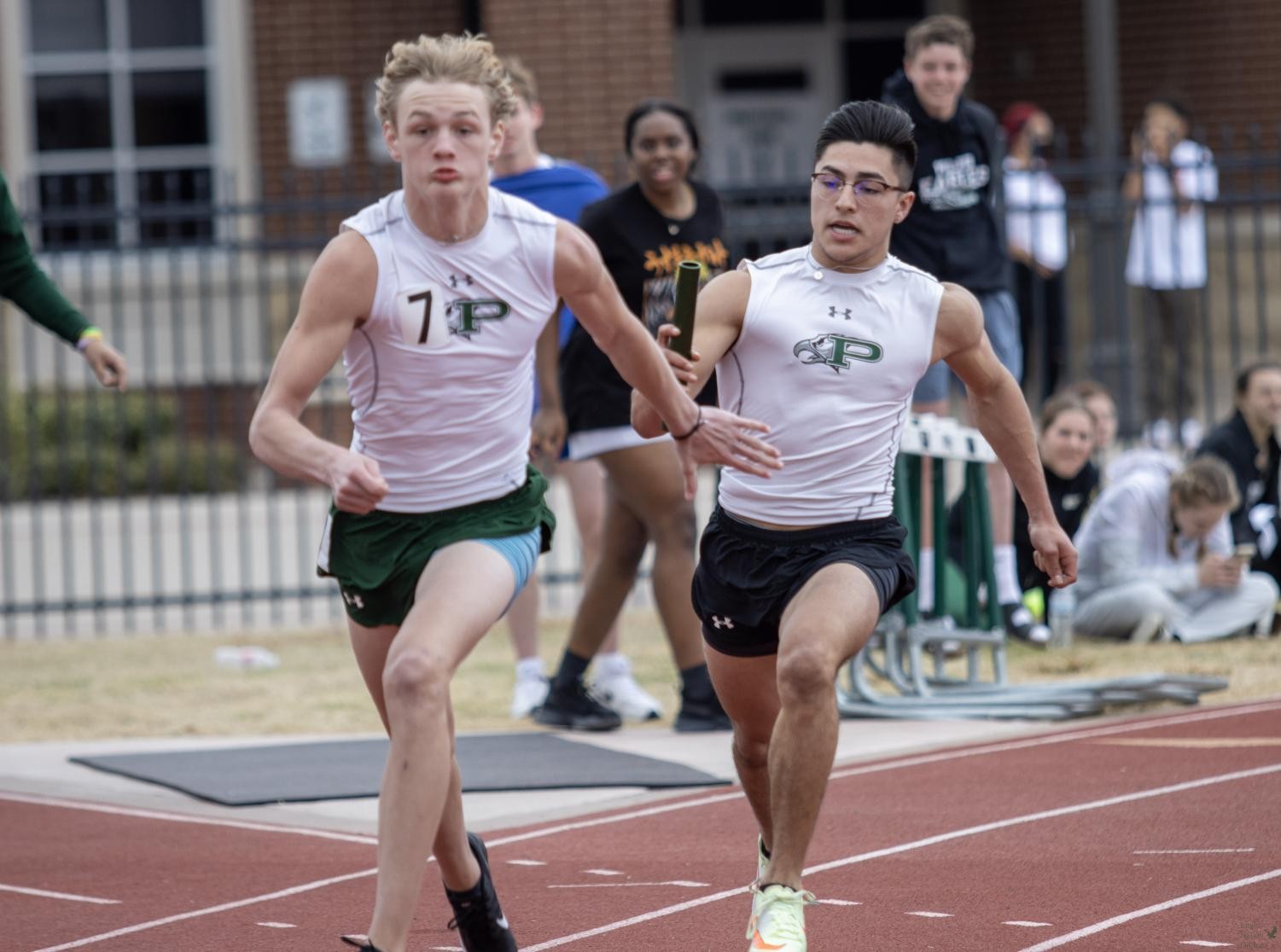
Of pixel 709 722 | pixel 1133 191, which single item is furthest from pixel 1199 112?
pixel 709 722

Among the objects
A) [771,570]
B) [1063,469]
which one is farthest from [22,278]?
[1063,469]

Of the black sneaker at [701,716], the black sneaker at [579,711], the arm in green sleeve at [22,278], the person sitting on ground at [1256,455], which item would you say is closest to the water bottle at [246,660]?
the black sneaker at [579,711]

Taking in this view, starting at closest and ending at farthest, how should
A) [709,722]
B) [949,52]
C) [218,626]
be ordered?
[709,722], [949,52], [218,626]

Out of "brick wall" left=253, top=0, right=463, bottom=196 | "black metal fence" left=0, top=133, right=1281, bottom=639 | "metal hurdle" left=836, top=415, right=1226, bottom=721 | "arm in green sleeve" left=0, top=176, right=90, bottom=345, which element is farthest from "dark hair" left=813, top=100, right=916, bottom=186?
"brick wall" left=253, top=0, right=463, bottom=196

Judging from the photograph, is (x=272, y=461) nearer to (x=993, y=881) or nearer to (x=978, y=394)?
(x=978, y=394)

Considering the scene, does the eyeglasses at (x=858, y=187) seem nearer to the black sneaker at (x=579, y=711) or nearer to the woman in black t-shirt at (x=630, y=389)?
the woman in black t-shirt at (x=630, y=389)

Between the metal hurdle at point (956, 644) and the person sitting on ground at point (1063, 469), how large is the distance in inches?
43.3

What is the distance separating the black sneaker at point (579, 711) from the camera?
26.4 feet

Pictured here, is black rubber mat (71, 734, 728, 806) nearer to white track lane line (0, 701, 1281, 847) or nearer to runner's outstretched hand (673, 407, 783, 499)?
white track lane line (0, 701, 1281, 847)

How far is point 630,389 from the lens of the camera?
7.67 metres

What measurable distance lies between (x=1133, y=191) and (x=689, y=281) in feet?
30.4

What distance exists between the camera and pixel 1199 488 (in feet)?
32.4

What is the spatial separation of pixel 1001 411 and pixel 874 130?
2.50 feet

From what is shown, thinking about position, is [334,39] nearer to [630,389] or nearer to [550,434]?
[630,389]
